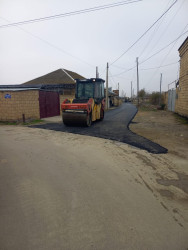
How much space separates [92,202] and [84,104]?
20.8ft

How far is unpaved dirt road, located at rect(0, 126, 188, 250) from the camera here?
1862mm

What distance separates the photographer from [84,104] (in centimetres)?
843

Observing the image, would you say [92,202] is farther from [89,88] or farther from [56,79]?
[56,79]

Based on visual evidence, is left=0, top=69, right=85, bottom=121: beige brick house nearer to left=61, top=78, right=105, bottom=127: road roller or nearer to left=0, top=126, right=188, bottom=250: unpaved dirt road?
left=61, top=78, right=105, bottom=127: road roller

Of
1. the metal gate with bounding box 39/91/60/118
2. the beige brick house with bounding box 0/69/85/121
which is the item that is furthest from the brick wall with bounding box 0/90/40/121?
the metal gate with bounding box 39/91/60/118

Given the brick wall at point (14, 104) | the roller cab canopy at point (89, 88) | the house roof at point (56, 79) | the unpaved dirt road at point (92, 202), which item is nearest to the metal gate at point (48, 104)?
the brick wall at point (14, 104)

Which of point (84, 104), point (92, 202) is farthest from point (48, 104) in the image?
point (92, 202)

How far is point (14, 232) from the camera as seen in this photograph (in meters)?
1.95

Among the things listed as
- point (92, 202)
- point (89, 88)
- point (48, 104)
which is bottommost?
point (92, 202)

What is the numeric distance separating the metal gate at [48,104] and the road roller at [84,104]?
16.1 ft

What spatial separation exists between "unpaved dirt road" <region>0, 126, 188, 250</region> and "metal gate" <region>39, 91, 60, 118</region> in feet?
31.4

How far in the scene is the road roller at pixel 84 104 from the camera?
28.1 ft

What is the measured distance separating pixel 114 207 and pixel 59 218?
0.81 metres

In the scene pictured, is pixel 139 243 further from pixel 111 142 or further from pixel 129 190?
pixel 111 142
